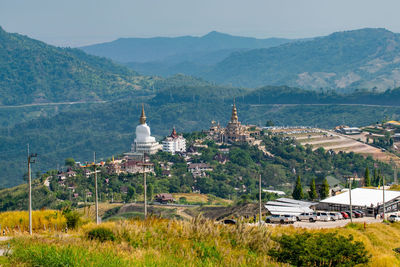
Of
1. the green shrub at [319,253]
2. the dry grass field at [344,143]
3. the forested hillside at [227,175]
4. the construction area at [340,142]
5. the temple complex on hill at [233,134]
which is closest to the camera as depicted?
the green shrub at [319,253]

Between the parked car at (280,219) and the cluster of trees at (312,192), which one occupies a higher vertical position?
the parked car at (280,219)

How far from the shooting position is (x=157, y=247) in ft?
56.5

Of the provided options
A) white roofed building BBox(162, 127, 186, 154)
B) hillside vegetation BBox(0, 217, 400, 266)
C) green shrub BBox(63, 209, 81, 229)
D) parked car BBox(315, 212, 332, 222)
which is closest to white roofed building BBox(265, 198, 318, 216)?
parked car BBox(315, 212, 332, 222)

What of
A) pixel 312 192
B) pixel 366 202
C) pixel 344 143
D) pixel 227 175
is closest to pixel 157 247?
pixel 366 202

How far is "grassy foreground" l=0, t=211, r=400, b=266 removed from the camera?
1519 centimetres

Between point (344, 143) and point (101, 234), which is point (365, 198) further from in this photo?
point (344, 143)

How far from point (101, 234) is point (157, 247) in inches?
103

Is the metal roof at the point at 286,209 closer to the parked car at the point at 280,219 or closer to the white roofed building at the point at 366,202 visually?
the white roofed building at the point at 366,202

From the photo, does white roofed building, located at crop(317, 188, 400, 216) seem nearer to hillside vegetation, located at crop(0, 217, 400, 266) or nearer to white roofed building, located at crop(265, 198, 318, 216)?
white roofed building, located at crop(265, 198, 318, 216)

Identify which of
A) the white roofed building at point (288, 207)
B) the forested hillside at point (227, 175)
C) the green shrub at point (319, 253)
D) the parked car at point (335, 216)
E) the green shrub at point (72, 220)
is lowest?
the forested hillside at point (227, 175)

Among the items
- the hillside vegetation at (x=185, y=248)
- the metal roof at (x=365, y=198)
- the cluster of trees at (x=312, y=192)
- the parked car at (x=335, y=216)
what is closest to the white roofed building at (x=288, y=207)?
the metal roof at (x=365, y=198)

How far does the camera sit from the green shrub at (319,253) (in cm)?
1684

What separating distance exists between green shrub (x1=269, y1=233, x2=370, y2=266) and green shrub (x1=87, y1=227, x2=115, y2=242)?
5021mm

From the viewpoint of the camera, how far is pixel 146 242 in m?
18.1
